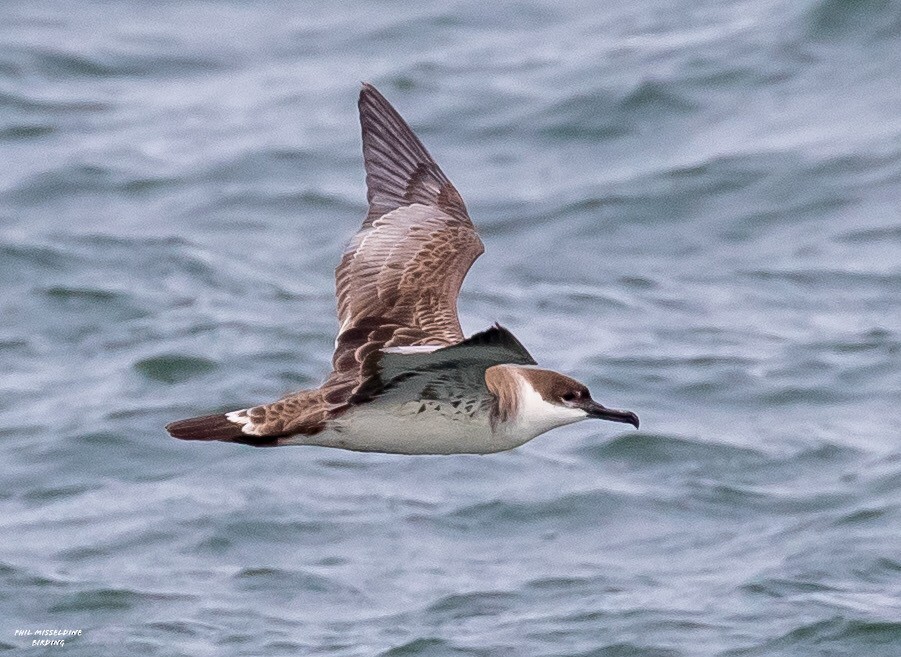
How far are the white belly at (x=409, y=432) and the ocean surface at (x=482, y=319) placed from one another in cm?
203

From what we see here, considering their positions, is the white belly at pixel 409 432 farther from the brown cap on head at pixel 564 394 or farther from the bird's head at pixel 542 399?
the brown cap on head at pixel 564 394

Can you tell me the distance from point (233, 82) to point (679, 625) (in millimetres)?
8615

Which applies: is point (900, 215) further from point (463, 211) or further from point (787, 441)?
point (463, 211)

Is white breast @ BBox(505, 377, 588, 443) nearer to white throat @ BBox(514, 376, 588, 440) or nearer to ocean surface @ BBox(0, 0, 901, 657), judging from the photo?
white throat @ BBox(514, 376, 588, 440)

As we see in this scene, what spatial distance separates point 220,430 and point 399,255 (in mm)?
1409

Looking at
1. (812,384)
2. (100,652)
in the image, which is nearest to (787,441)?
(812,384)

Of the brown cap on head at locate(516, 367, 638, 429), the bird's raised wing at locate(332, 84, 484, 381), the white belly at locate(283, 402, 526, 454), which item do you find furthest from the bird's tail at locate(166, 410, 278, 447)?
the brown cap on head at locate(516, 367, 638, 429)

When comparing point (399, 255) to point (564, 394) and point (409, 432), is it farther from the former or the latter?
point (409, 432)

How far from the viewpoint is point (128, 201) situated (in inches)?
545

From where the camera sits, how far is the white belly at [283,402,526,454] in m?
6.49

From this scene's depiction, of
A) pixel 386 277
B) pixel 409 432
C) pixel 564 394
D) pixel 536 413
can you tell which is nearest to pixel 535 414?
pixel 536 413

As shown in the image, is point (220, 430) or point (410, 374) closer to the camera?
point (410, 374)

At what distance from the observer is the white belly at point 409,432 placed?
6.49 meters

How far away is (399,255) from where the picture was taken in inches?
303
